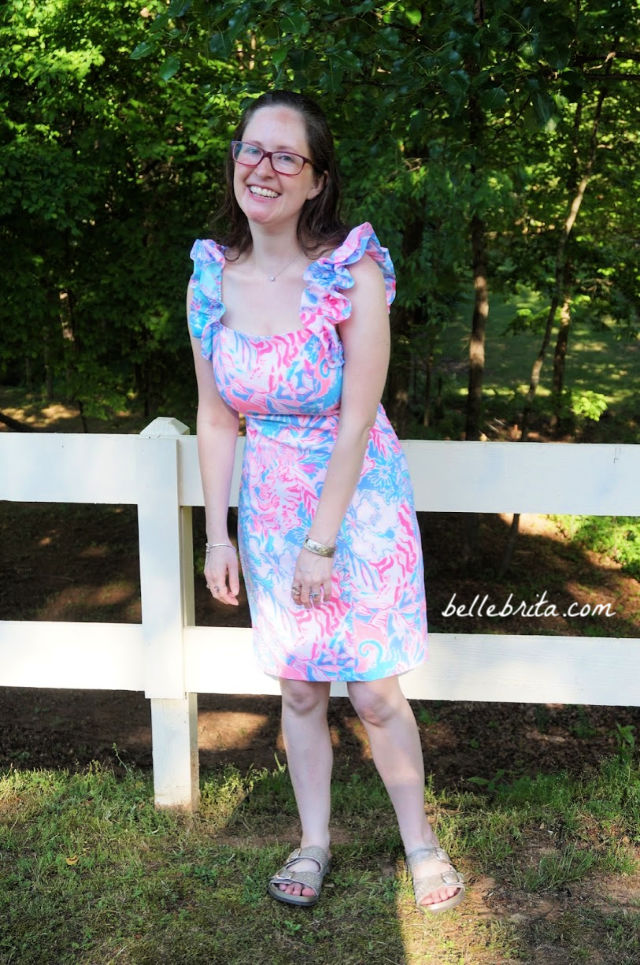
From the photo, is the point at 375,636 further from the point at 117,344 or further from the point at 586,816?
the point at 117,344

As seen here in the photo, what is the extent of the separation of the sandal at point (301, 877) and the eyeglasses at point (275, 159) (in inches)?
68.9

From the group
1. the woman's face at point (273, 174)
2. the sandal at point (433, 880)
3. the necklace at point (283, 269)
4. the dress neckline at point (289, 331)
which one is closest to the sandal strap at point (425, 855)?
the sandal at point (433, 880)

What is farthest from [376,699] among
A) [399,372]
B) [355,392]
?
[399,372]

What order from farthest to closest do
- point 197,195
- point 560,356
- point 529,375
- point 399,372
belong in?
1. point 529,375
2. point 560,356
3. point 399,372
4. point 197,195

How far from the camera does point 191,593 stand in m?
2.99

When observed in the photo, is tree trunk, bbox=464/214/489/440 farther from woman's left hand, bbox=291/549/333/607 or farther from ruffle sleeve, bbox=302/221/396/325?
woman's left hand, bbox=291/549/333/607

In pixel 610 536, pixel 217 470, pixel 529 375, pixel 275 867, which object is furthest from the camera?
pixel 529 375

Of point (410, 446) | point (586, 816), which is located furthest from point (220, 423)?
point (586, 816)

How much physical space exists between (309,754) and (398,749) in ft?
0.82

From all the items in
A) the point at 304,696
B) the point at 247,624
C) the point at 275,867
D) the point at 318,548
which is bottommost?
the point at 247,624

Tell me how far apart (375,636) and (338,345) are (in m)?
0.72

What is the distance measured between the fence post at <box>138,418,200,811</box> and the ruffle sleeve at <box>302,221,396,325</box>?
813mm

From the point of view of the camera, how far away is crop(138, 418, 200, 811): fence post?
9.45ft

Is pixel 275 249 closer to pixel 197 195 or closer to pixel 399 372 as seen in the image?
pixel 197 195
